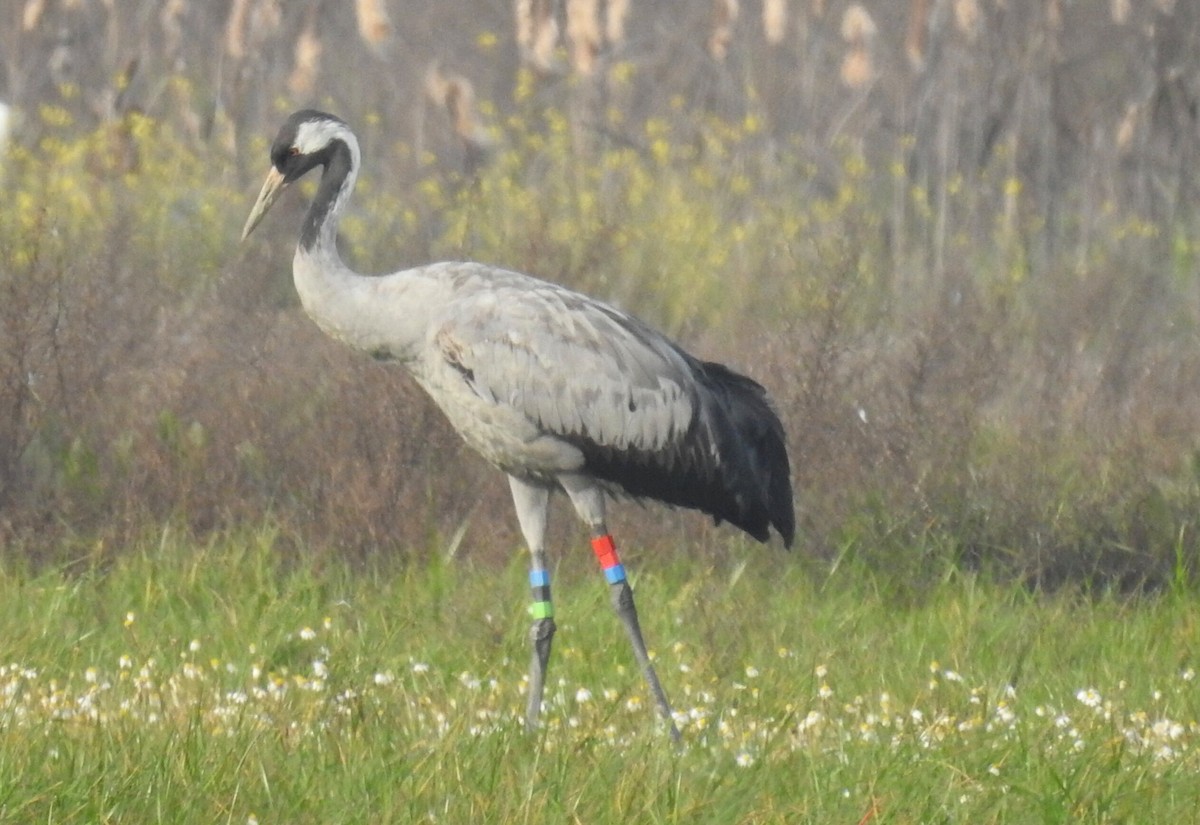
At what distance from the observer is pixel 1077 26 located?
46.3 feet

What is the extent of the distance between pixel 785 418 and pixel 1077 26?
713 centimetres

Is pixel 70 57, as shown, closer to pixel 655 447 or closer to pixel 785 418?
pixel 785 418

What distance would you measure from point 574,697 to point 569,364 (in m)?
0.91

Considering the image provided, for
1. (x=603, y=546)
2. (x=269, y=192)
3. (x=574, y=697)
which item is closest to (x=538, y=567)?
(x=603, y=546)

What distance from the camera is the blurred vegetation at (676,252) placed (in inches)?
297

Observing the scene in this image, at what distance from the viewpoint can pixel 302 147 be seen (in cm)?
629

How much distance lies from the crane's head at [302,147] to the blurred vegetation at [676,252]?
1398 millimetres

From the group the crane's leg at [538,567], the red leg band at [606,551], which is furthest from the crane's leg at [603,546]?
the crane's leg at [538,567]

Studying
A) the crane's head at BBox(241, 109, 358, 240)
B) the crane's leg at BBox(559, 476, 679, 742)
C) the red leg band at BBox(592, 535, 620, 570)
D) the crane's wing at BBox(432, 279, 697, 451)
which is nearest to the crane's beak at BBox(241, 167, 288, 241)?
the crane's head at BBox(241, 109, 358, 240)

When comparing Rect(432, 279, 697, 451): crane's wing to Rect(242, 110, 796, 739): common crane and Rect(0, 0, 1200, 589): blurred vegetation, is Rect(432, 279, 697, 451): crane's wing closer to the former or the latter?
Rect(242, 110, 796, 739): common crane

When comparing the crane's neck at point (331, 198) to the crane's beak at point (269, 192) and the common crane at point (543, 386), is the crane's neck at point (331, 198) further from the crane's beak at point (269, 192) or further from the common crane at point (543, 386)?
the crane's beak at point (269, 192)

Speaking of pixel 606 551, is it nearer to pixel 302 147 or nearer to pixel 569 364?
pixel 569 364

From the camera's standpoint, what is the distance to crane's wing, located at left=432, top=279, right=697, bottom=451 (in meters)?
5.83

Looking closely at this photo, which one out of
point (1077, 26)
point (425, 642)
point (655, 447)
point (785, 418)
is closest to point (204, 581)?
point (425, 642)
